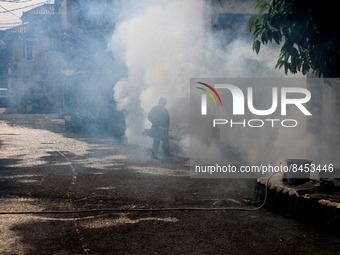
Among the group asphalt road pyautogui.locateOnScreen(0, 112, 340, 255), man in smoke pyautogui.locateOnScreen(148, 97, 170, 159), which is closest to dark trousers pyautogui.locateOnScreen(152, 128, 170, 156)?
man in smoke pyautogui.locateOnScreen(148, 97, 170, 159)

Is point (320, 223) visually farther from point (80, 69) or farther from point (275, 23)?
point (80, 69)

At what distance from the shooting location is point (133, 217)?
4875mm

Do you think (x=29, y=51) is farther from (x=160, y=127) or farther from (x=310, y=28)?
(x=310, y=28)

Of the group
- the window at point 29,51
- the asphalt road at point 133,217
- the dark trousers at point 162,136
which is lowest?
the asphalt road at point 133,217

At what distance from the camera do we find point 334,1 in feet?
12.0

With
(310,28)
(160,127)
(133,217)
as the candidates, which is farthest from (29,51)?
(310,28)

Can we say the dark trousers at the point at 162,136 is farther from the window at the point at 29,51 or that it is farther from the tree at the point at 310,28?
the window at the point at 29,51

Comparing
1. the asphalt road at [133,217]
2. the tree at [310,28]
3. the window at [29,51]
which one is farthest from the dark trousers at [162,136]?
the window at [29,51]

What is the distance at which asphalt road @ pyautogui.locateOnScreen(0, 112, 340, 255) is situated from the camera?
12.7ft

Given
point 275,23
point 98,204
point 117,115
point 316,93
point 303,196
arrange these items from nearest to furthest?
point 275,23 → point 303,196 → point 98,204 → point 316,93 → point 117,115

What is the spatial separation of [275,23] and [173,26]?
10747 mm

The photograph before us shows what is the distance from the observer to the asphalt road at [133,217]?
3.88 m

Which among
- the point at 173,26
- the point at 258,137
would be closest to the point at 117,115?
the point at 173,26

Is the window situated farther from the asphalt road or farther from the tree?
the tree
